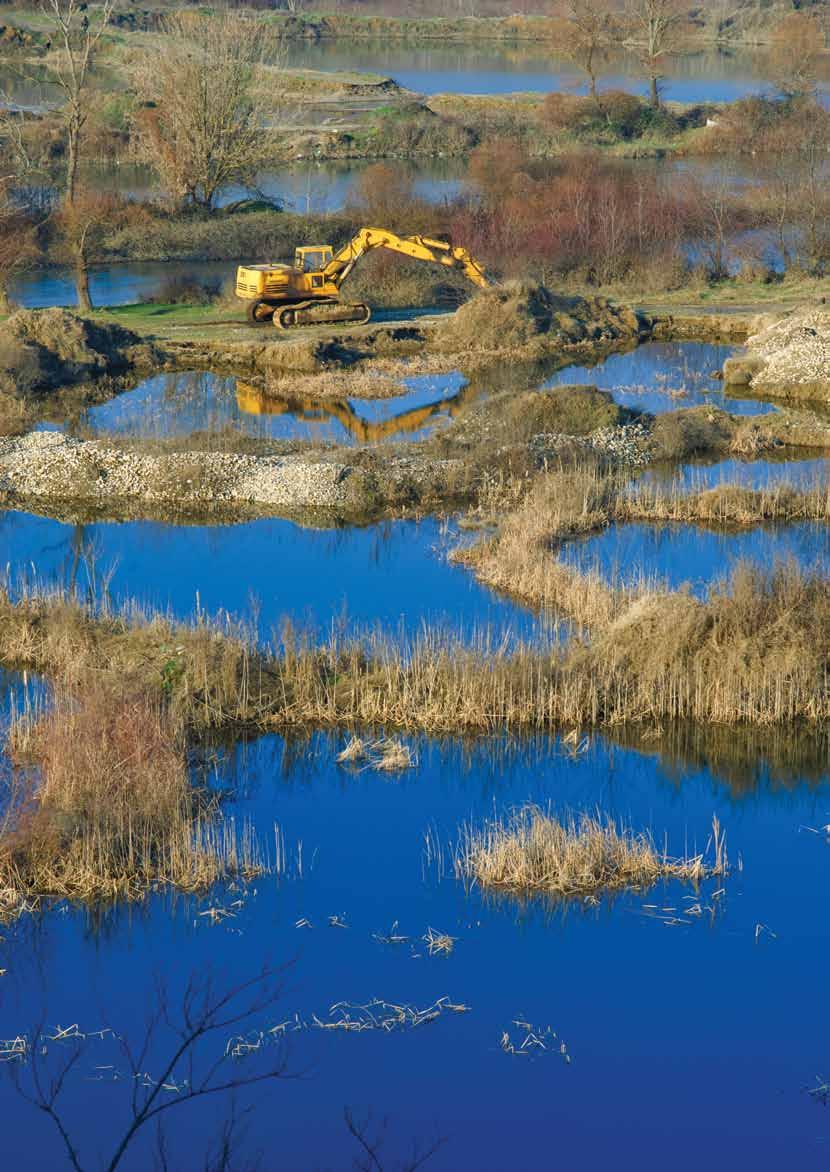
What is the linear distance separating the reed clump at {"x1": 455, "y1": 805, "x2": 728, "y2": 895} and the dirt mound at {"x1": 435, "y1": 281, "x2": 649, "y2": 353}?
61.1ft

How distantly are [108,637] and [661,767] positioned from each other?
5.73 meters

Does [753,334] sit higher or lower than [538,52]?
lower

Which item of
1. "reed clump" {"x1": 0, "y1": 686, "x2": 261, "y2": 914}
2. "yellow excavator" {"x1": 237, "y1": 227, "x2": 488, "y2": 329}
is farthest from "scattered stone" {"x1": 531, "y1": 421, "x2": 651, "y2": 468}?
"reed clump" {"x1": 0, "y1": 686, "x2": 261, "y2": 914}

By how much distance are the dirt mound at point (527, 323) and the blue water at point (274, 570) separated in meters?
9.85

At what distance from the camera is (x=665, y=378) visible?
2850 centimetres

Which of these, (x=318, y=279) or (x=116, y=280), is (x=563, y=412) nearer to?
(x=318, y=279)

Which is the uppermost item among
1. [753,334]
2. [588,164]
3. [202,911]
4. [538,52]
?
[538,52]

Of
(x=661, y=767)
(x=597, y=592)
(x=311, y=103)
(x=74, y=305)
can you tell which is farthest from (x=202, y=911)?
(x=311, y=103)

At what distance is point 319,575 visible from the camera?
1944 centimetres

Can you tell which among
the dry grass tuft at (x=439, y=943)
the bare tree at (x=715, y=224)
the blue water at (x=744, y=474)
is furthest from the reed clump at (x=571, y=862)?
the bare tree at (x=715, y=224)

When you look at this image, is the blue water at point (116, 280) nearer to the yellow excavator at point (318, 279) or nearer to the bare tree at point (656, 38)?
the yellow excavator at point (318, 279)

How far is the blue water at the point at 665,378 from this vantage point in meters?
26.9

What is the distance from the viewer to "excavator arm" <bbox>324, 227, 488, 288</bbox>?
3177 centimetres

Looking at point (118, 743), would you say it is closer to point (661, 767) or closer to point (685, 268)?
point (661, 767)
